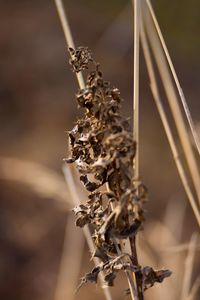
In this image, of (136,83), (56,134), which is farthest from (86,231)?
(56,134)

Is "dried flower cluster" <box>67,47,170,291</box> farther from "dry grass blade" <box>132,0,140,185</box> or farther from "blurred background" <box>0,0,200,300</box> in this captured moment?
"blurred background" <box>0,0,200,300</box>

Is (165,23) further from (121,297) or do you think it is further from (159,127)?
(121,297)

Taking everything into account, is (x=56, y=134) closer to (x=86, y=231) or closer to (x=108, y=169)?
(x=86, y=231)

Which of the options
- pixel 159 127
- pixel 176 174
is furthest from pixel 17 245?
pixel 159 127

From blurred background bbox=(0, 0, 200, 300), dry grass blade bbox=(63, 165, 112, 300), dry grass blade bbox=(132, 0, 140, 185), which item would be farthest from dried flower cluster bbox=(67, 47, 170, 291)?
blurred background bbox=(0, 0, 200, 300)

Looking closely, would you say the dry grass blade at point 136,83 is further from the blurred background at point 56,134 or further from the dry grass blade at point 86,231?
the blurred background at point 56,134
